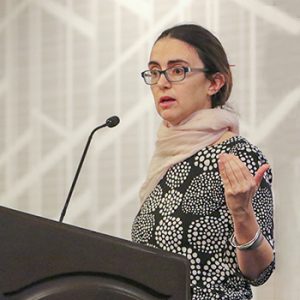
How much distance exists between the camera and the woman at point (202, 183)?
4.35ft

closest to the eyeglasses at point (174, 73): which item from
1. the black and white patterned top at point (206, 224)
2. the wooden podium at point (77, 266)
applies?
the black and white patterned top at point (206, 224)

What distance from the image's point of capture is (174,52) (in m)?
1.53

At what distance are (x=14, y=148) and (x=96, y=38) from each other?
1.82 ft

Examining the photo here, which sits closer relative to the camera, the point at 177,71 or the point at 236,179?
the point at 236,179

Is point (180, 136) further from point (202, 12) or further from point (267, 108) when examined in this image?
point (202, 12)

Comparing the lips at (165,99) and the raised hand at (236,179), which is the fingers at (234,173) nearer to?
the raised hand at (236,179)

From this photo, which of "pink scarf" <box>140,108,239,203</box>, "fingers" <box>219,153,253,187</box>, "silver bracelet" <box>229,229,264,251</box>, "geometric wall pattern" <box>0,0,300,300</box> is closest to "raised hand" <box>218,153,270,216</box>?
"fingers" <box>219,153,253,187</box>

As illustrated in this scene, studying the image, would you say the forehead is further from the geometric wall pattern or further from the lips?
the geometric wall pattern

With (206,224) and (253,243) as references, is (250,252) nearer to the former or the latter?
(253,243)

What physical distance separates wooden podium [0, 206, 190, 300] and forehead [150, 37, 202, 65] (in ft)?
2.67

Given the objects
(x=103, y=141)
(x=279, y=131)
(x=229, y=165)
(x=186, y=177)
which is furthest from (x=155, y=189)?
(x=103, y=141)

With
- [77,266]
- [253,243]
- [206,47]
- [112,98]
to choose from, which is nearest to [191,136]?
[206,47]

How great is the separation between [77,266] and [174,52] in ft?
2.79

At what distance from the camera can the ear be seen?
154 cm
